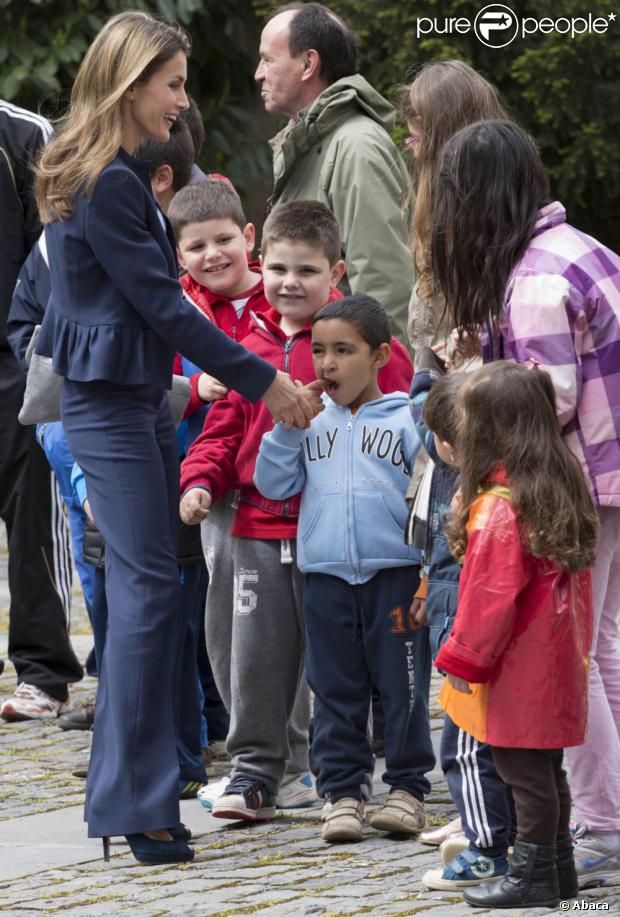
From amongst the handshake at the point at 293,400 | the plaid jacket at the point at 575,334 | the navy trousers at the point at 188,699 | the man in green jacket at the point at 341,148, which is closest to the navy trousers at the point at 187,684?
the navy trousers at the point at 188,699

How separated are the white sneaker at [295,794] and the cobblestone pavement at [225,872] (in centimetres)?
4

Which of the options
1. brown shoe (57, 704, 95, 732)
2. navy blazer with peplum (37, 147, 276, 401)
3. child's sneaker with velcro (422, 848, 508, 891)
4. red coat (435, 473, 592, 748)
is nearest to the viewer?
red coat (435, 473, 592, 748)

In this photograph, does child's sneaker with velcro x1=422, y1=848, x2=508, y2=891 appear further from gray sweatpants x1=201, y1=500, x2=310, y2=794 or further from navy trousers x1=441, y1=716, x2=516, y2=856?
gray sweatpants x1=201, y1=500, x2=310, y2=794

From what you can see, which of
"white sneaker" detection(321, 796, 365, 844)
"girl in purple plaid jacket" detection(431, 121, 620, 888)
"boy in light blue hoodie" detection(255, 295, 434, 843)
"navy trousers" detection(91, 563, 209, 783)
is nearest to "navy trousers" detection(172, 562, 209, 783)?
"navy trousers" detection(91, 563, 209, 783)

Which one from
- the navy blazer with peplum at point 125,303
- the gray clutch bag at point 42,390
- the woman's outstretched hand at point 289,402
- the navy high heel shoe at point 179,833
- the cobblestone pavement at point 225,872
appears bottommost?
the cobblestone pavement at point 225,872

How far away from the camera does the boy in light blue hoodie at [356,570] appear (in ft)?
15.4

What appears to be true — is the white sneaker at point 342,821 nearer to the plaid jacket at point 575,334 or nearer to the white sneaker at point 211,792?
the white sneaker at point 211,792

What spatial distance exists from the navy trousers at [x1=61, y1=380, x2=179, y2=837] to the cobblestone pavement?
0.17 meters

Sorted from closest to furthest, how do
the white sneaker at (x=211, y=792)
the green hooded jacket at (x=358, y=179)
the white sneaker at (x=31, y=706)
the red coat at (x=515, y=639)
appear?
1. the red coat at (x=515, y=639)
2. the white sneaker at (x=211, y=792)
3. the green hooded jacket at (x=358, y=179)
4. the white sneaker at (x=31, y=706)

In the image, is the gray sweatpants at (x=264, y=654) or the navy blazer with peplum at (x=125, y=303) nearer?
the navy blazer with peplum at (x=125, y=303)

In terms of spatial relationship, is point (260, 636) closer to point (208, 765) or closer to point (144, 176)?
point (208, 765)

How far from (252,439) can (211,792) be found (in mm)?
1047

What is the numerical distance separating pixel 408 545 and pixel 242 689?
28.4 inches

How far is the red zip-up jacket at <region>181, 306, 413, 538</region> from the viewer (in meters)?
4.93
